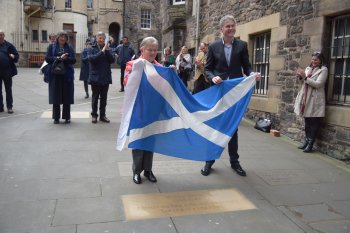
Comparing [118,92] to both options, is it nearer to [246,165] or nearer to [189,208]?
[246,165]

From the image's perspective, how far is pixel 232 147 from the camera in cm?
543

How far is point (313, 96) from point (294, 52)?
4.77 feet

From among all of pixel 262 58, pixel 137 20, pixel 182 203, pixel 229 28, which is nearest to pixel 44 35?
pixel 137 20

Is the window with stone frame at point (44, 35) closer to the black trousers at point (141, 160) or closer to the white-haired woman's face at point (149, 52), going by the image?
the white-haired woman's face at point (149, 52)

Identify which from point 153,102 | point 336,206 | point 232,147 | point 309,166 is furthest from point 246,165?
point 153,102

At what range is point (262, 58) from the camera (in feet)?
31.9

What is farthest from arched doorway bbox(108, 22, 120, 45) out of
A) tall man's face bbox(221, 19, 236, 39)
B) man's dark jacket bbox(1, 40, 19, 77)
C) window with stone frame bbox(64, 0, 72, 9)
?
tall man's face bbox(221, 19, 236, 39)

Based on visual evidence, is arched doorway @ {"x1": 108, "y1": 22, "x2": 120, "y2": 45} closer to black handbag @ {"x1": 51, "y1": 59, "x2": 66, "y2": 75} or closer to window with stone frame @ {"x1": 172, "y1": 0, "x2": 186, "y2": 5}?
window with stone frame @ {"x1": 172, "y1": 0, "x2": 186, "y2": 5}

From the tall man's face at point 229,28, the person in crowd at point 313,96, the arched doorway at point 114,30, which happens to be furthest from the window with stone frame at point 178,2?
the arched doorway at point 114,30

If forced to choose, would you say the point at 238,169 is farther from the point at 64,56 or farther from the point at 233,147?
the point at 64,56

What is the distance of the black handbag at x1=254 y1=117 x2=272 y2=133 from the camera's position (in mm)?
8695

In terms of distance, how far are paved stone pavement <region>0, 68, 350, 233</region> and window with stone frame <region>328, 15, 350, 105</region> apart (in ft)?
3.90

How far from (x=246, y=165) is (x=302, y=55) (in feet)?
9.78

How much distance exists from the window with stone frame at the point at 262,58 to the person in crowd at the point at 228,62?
4258mm
